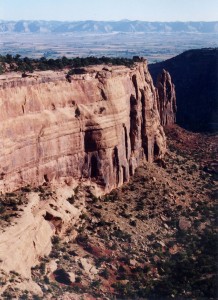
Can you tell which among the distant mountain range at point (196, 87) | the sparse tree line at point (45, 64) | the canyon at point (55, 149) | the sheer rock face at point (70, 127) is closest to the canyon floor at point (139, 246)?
the canyon at point (55, 149)

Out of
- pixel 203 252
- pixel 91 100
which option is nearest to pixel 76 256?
pixel 203 252

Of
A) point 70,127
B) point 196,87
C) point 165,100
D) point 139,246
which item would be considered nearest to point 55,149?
point 70,127

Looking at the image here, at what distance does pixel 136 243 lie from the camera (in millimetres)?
47469

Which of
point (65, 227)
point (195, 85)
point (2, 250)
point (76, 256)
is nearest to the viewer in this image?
point (2, 250)

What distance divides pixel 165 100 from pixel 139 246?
5528 cm

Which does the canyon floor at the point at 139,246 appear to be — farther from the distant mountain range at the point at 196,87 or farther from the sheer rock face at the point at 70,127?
the distant mountain range at the point at 196,87

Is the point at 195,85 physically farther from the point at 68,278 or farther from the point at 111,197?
the point at 68,278

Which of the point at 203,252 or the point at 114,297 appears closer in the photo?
the point at 114,297

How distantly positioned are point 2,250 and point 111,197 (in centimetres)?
2082

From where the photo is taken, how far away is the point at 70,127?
5091 cm

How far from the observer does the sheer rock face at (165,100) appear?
9625 centimetres

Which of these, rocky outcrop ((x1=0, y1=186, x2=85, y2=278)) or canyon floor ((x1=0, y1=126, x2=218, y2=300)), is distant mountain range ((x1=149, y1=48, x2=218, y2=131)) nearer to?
canyon floor ((x1=0, y1=126, x2=218, y2=300))

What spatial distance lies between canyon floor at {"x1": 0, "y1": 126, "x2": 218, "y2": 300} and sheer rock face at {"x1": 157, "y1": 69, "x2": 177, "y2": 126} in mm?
30404

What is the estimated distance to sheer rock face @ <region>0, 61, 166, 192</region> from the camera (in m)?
45.2
